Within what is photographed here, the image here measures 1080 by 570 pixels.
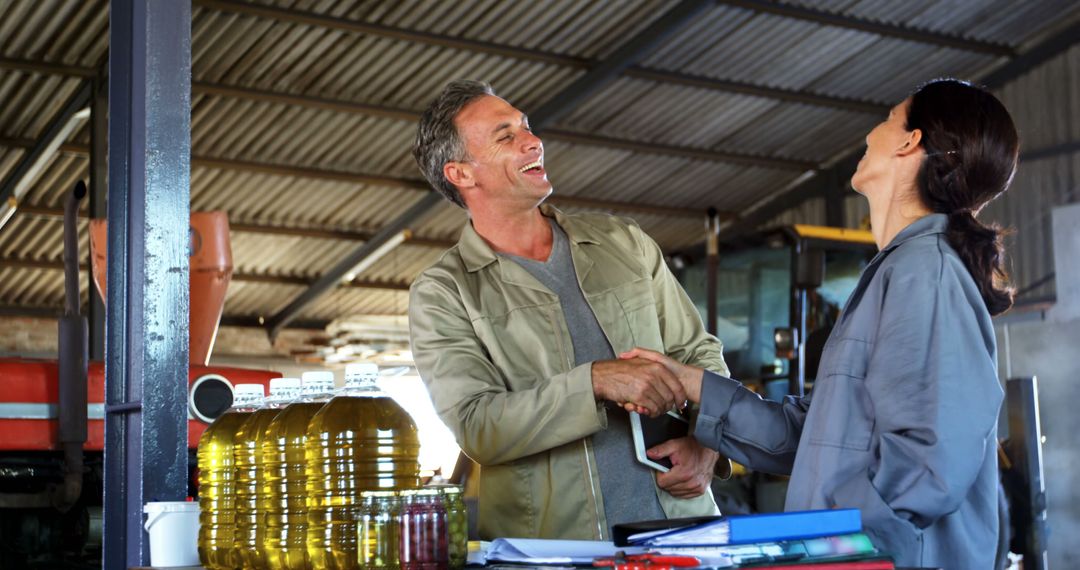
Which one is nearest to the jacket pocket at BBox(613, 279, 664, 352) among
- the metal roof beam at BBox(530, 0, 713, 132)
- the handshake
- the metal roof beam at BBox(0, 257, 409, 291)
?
the handshake

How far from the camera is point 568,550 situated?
1769 mm

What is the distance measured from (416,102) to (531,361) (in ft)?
31.3

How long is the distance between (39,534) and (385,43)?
7573 mm

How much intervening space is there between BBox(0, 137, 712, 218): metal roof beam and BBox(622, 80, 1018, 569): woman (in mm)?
10347

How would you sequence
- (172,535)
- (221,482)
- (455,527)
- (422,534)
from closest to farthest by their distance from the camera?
(422,534) < (455,527) < (221,482) < (172,535)

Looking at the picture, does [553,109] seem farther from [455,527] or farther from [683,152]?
[455,527]

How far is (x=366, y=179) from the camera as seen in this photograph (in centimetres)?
1280

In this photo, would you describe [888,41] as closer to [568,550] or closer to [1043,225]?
[1043,225]

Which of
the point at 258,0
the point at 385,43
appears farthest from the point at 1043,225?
the point at 258,0

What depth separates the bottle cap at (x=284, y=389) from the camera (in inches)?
84.0

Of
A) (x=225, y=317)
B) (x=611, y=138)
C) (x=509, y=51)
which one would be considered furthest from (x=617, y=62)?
(x=225, y=317)

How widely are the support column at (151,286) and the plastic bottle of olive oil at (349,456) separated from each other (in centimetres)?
89

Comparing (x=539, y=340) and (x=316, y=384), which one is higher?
(x=539, y=340)

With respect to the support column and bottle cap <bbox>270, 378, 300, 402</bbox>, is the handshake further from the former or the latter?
the support column
